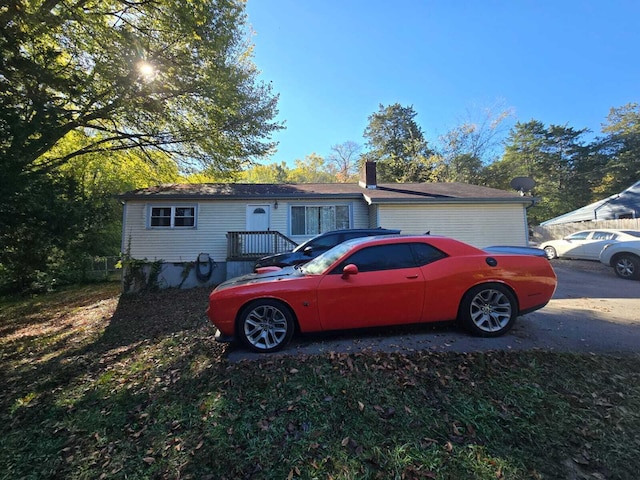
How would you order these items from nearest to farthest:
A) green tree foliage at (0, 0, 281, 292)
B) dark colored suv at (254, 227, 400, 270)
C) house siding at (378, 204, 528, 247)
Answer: green tree foliage at (0, 0, 281, 292)
dark colored suv at (254, 227, 400, 270)
house siding at (378, 204, 528, 247)

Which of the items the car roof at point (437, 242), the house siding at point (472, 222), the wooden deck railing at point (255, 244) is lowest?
the car roof at point (437, 242)

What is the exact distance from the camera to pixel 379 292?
3.97 meters

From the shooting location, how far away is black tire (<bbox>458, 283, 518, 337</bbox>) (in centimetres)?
409

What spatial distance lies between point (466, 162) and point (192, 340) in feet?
100

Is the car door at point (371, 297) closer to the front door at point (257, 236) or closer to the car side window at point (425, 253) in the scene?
the car side window at point (425, 253)

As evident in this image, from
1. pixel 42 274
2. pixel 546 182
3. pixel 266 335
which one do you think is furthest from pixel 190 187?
pixel 546 182

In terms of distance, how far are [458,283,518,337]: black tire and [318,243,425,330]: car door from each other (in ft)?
2.20

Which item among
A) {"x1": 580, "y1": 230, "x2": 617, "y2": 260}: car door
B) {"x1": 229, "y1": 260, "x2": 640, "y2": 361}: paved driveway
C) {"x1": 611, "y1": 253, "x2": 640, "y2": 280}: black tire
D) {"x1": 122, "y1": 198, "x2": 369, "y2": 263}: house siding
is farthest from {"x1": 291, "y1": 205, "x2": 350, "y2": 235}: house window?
{"x1": 580, "y1": 230, "x2": 617, "y2": 260}: car door

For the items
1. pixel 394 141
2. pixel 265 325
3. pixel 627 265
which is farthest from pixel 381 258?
pixel 394 141

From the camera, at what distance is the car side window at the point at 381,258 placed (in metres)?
4.14

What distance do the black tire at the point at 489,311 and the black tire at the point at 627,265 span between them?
8.52 meters

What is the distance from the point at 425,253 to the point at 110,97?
12139 mm

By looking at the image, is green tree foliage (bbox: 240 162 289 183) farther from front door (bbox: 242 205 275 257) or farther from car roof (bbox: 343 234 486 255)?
car roof (bbox: 343 234 486 255)

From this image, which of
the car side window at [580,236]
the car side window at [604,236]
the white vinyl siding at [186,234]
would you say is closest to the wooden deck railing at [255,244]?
the white vinyl siding at [186,234]
